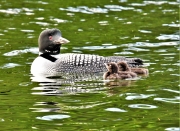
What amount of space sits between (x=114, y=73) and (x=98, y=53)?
3.06 m

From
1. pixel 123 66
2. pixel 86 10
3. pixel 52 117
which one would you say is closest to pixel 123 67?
pixel 123 66

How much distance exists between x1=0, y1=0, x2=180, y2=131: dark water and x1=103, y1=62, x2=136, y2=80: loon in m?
0.26

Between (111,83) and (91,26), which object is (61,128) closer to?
(111,83)

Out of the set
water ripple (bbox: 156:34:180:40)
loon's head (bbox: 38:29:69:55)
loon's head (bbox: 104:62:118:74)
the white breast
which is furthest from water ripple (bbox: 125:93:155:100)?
water ripple (bbox: 156:34:180:40)

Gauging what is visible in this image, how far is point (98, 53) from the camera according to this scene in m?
17.5

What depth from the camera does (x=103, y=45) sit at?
18.6 meters

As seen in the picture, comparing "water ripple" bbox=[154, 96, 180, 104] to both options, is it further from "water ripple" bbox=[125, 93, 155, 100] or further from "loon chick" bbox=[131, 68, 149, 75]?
"loon chick" bbox=[131, 68, 149, 75]

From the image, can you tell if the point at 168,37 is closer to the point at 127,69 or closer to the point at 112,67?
the point at 127,69

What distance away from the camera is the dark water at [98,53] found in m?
10.8

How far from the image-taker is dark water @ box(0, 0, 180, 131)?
10.8 meters

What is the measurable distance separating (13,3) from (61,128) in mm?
14683

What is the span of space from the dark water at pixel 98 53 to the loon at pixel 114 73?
0.26 m

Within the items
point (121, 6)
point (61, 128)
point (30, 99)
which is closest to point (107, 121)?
point (61, 128)

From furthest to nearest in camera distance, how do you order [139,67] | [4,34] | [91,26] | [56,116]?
1. [91,26]
2. [4,34]
3. [139,67]
4. [56,116]
